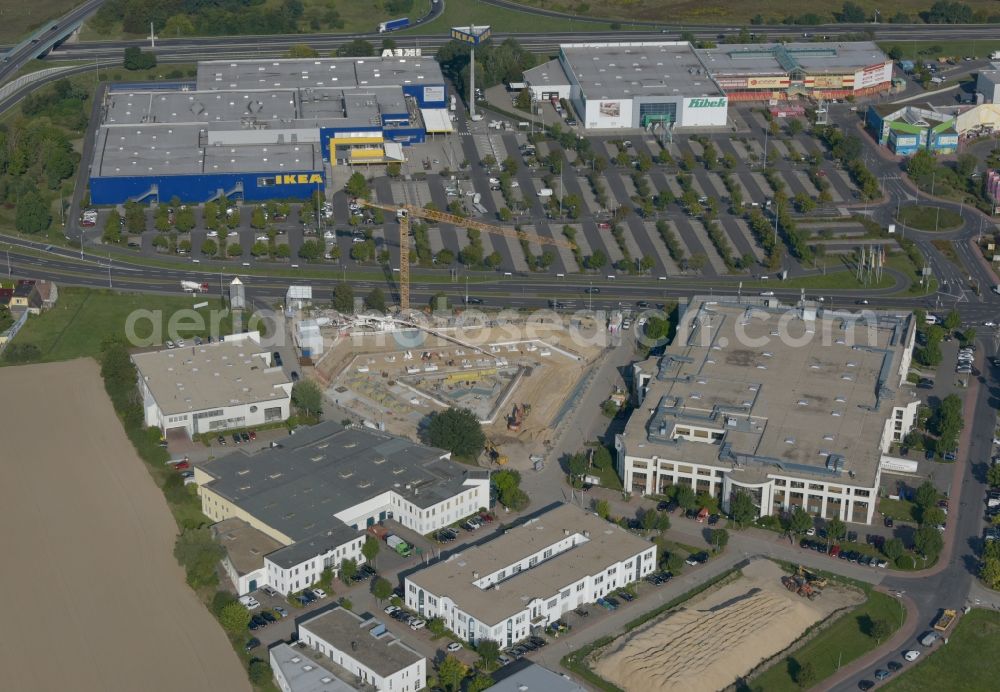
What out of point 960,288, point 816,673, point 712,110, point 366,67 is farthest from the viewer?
point 366,67

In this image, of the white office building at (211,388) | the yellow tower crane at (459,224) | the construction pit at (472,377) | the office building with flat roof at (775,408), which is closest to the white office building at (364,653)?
the construction pit at (472,377)

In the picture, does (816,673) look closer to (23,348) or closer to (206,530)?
(206,530)

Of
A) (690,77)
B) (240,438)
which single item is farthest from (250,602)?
(690,77)

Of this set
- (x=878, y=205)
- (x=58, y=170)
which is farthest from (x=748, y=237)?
(x=58, y=170)

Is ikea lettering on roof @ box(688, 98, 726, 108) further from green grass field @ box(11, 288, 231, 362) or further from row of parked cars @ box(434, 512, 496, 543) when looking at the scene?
row of parked cars @ box(434, 512, 496, 543)

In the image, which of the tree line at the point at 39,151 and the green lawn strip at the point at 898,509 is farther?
the tree line at the point at 39,151

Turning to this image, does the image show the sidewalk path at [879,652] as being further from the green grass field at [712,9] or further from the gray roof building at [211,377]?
the green grass field at [712,9]
